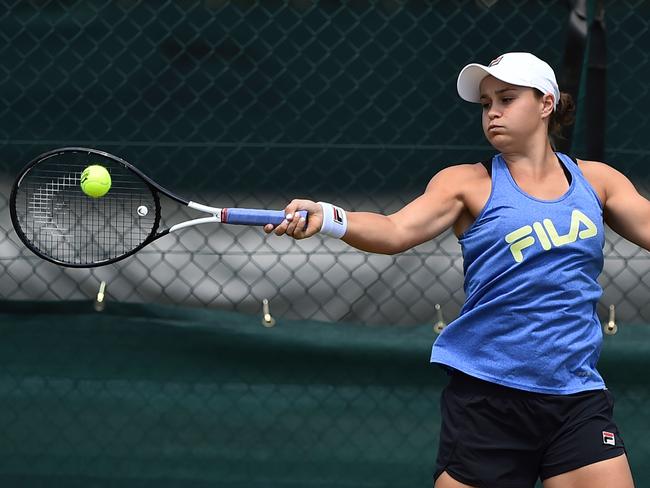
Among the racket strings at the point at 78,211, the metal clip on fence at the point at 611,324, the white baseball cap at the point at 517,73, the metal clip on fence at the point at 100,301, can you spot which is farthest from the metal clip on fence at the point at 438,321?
the white baseball cap at the point at 517,73

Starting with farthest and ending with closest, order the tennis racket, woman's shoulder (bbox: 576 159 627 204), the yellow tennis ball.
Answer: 1. the tennis racket
2. the yellow tennis ball
3. woman's shoulder (bbox: 576 159 627 204)

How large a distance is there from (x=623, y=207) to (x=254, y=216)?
34.4 inches

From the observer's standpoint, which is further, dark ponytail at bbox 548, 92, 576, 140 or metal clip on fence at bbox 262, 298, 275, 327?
metal clip on fence at bbox 262, 298, 275, 327

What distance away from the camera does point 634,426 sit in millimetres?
3959

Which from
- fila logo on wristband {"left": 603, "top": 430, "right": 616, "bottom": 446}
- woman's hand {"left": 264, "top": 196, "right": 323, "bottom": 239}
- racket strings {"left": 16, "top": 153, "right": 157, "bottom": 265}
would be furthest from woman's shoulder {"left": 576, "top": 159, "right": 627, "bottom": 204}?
racket strings {"left": 16, "top": 153, "right": 157, "bottom": 265}

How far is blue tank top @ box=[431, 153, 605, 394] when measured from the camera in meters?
2.78

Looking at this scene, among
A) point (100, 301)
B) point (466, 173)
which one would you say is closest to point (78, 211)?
point (100, 301)

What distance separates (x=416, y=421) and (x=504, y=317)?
1208mm

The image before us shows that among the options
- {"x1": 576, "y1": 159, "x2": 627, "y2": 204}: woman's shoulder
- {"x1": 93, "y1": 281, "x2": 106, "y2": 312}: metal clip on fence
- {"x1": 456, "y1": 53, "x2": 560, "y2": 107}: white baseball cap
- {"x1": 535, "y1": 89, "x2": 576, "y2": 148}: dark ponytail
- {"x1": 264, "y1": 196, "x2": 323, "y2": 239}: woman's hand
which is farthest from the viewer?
{"x1": 93, "y1": 281, "x2": 106, "y2": 312}: metal clip on fence

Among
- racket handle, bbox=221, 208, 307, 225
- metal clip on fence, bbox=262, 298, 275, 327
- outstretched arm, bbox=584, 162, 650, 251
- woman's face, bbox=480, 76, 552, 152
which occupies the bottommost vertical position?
metal clip on fence, bbox=262, 298, 275, 327

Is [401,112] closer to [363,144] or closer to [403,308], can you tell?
[363,144]

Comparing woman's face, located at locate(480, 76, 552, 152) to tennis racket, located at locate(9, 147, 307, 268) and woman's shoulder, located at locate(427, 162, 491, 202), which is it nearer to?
woman's shoulder, located at locate(427, 162, 491, 202)

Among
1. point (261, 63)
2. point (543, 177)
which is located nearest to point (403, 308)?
point (261, 63)

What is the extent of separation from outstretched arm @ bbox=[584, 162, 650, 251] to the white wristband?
0.62m
